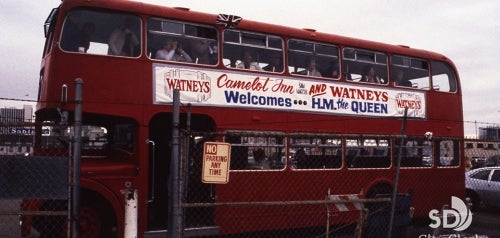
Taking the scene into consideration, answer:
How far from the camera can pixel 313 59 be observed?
10.4m

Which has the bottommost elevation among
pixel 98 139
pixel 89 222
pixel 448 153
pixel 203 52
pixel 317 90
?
pixel 89 222

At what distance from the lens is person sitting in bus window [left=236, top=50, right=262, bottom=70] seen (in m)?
9.57

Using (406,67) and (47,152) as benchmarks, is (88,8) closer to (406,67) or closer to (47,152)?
(47,152)

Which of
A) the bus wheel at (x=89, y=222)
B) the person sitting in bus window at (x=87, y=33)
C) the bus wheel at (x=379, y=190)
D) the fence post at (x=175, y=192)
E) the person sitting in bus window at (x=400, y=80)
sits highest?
the person sitting in bus window at (x=87, y=33)

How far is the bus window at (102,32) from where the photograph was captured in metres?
8.24

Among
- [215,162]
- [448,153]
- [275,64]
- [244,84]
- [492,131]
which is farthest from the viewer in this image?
[492,131]

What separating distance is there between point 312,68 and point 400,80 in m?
2.47

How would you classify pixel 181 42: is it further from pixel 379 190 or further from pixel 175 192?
pixel 379 190

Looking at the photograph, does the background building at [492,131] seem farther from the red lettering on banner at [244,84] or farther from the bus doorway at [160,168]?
the bus doorway at [160,168]

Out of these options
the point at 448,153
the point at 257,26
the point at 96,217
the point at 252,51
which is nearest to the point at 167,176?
the point at 96,217

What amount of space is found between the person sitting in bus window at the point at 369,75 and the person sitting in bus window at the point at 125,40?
16.2ft

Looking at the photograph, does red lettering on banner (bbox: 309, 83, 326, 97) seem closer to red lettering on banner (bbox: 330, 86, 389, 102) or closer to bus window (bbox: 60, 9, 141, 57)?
red lettering on banner (bbox: 330, 86, 389, 102)

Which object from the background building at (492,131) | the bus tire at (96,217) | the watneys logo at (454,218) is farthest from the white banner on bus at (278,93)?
the watneys logo at (454,218)

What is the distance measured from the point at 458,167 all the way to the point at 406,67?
2.83 m
